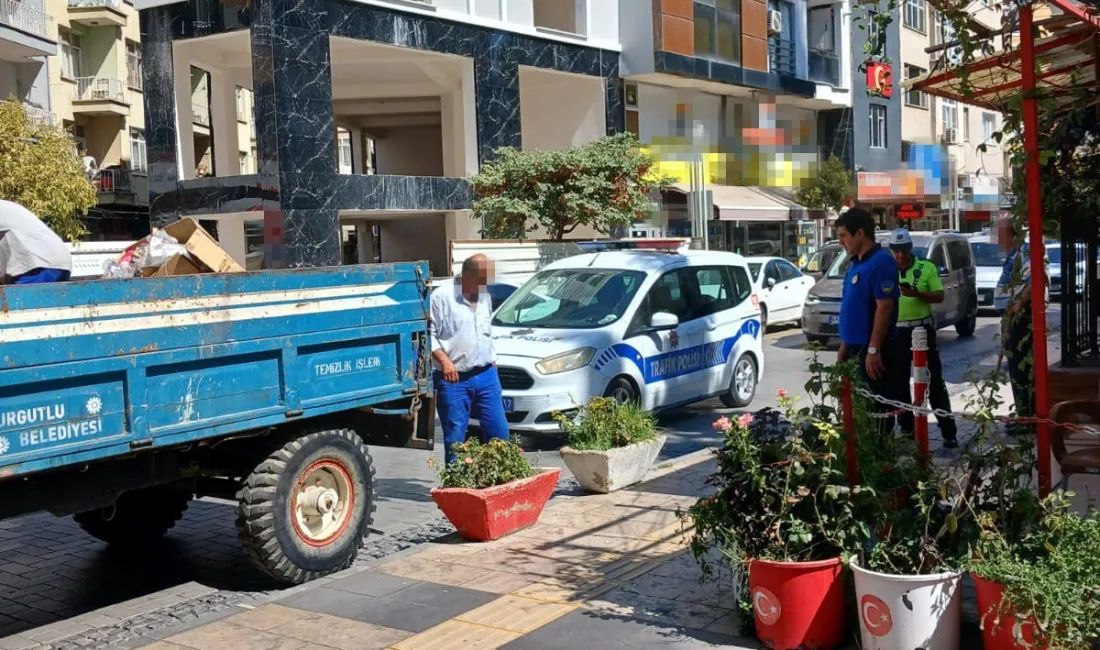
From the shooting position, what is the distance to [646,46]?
27.2m

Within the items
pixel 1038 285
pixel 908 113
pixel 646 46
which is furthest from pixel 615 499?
pixel 908 113

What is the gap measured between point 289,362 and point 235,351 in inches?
15.4

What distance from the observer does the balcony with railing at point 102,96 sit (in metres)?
35.7

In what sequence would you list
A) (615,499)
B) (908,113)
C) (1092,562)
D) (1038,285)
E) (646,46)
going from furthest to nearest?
1. (908,113)
2. (646,46)
3. (615,499)
4. (1038,285)
5. (1092,562)

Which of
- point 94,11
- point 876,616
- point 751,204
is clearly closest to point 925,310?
point 876,616

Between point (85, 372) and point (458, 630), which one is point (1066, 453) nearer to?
point (458, 630)

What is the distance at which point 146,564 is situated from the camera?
686cm

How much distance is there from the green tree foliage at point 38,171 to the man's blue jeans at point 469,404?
16345mm

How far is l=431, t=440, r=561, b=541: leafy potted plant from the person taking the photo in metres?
6.64

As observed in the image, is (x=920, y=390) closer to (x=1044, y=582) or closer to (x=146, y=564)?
(x=1044, y=582)

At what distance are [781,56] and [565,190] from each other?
16681mm

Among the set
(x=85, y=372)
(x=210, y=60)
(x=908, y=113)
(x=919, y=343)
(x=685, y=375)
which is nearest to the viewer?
(x=85, y=372)

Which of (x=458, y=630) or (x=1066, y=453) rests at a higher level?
(x=1066, y=453)

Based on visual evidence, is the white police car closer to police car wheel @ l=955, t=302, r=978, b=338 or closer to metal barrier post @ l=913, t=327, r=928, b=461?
metal barrier post @ l=913, t=327, r=928, b=461
